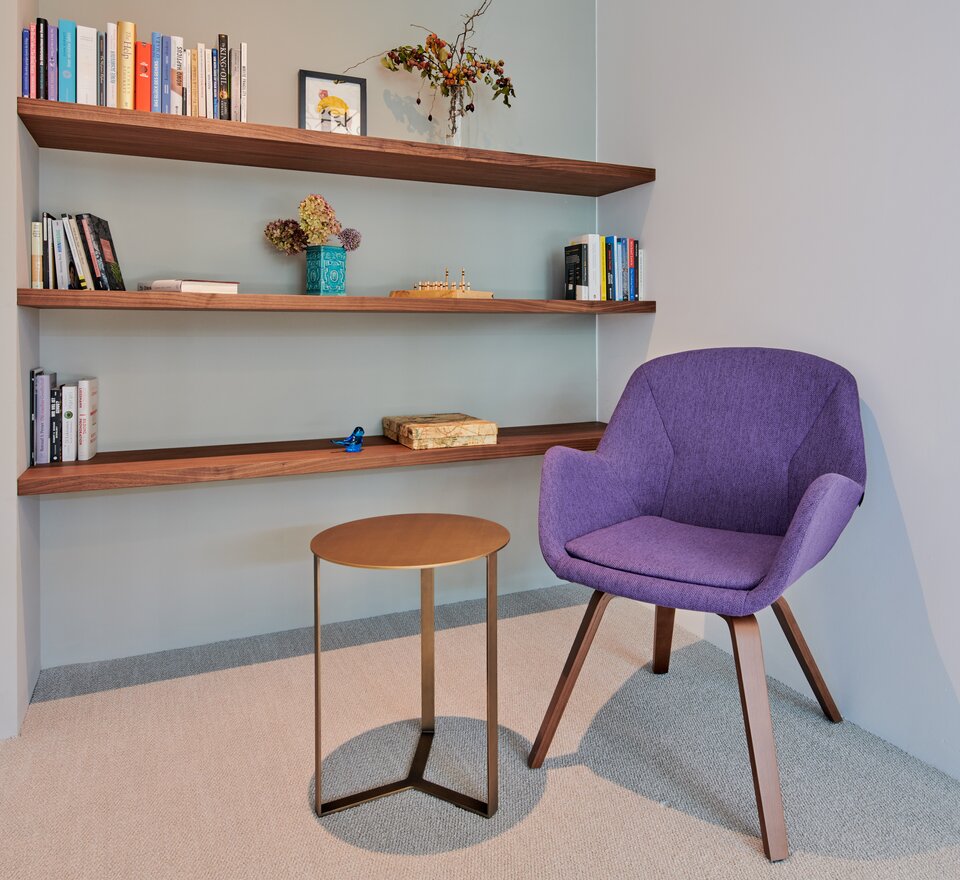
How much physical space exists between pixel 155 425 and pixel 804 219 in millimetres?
1920

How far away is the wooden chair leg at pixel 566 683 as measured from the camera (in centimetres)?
174

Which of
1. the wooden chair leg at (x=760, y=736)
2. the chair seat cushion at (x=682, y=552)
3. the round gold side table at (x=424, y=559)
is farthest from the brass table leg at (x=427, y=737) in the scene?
the wooden chair leg at (x=760, y=736)

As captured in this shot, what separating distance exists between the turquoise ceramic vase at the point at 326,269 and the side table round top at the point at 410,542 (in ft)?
2.84

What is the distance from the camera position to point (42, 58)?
1884 mm

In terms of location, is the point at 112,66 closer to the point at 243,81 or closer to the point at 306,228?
the point at 243,81

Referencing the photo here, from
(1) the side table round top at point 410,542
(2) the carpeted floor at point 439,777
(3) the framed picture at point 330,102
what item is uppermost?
(3) the framed picture at point 330,102

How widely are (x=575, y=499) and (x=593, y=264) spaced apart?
1.05m

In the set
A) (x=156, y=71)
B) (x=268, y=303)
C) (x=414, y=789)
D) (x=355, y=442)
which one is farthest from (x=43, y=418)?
(x=414, y=789)

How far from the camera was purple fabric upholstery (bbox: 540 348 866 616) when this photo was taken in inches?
61.3

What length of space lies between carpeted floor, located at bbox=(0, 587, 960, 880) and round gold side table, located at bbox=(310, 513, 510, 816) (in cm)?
3

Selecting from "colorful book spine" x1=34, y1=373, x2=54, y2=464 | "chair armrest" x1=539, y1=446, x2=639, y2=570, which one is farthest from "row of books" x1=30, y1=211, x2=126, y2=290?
"chair armrest" x1=539, y1=446, x2=639, y2=570

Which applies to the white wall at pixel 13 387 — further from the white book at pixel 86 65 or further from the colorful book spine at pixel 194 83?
the colorful book spine at pixel 194 83

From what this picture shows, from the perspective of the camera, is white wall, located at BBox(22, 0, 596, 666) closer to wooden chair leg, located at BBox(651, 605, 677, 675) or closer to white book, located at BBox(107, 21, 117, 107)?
white book, located at BBox(107, 21, 117, 107)

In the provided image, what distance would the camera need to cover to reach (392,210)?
2.57 m
